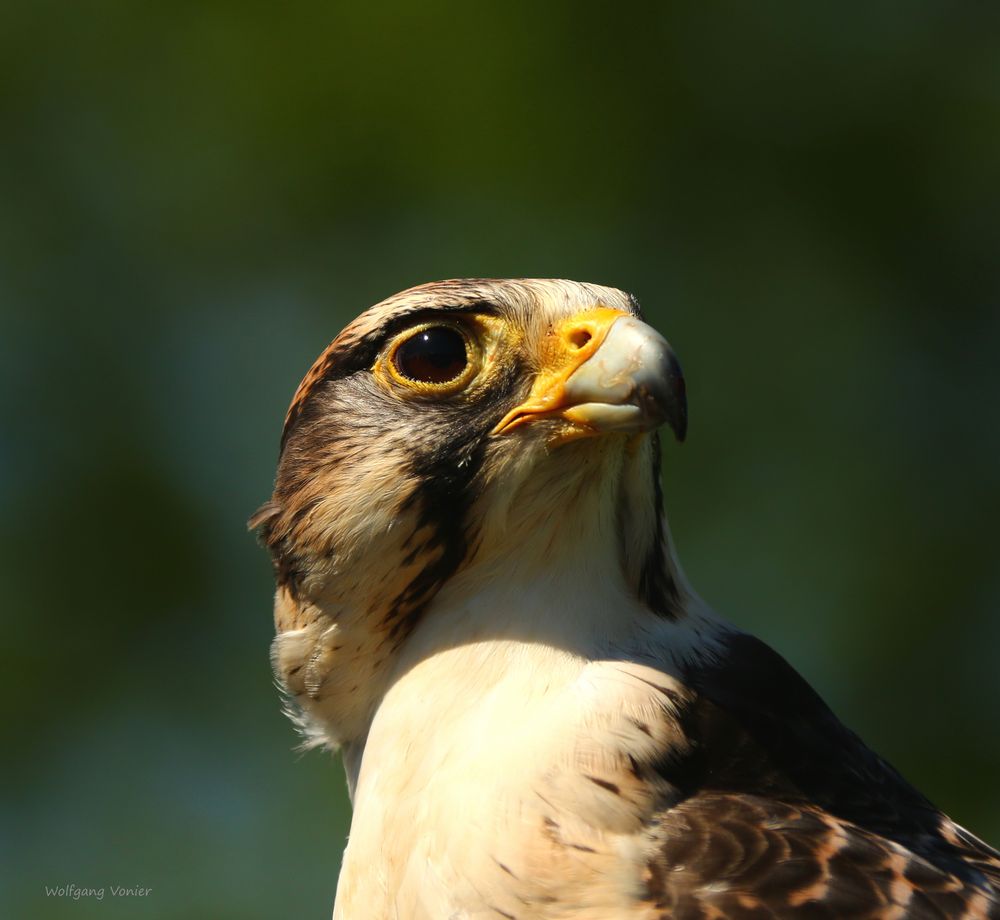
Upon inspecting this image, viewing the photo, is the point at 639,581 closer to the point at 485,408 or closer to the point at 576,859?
the point at 485,408

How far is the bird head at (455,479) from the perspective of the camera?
235cm

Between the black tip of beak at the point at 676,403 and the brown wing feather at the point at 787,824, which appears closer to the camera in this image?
the brown wing feather at the point at 787,824

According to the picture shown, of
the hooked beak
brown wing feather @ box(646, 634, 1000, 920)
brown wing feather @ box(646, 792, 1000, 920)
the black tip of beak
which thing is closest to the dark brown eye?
the hooked beak

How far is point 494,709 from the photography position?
220 centimetres

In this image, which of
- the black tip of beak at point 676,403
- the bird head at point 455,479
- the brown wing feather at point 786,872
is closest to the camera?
the brown wing feather at point 786,872

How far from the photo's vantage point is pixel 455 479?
93.6 inches

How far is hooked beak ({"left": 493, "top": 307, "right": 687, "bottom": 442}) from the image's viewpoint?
2.10 m

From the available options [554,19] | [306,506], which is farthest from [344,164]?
[306,506]

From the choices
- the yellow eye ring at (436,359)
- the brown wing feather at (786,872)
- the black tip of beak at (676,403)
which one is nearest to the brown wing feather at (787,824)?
the brown wing feather at (786,872)

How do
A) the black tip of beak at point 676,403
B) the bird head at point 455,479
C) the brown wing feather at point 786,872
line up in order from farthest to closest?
the bird head at point 455,479 → the black tip of beak at point 676,403 → the brown wing feather at point 786,872

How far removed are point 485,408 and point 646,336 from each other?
1.26 ft

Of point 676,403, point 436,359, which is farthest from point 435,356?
point 676,403

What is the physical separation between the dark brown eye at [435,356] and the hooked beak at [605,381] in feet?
0.57

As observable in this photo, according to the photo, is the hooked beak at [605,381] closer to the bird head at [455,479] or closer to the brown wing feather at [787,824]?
the bird head at [455,479]
